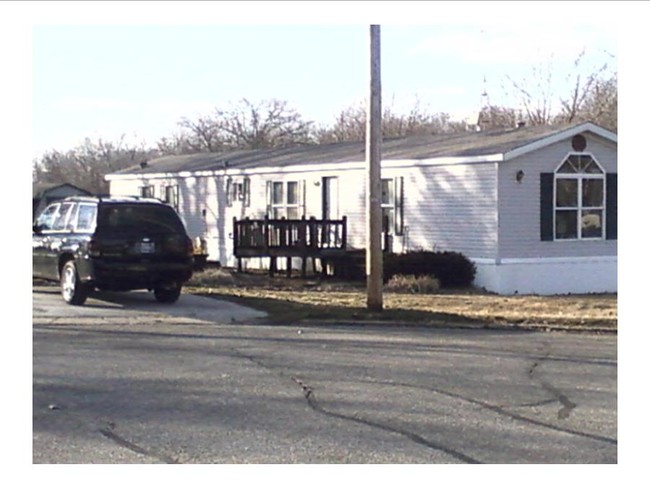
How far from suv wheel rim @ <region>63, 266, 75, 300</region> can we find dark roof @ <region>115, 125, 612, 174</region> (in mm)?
8872

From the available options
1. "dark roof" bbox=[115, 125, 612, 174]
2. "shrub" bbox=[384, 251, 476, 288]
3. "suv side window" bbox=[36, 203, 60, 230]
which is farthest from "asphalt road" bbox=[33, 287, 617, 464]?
"dark roof" bbox=[115, 125, 612, 174]

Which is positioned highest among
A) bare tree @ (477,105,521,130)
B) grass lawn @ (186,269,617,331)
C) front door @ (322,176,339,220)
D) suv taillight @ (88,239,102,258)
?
bare tree @ (477,105,521,130)

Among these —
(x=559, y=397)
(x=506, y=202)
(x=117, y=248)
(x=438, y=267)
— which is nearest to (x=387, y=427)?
(x=559, y=397)

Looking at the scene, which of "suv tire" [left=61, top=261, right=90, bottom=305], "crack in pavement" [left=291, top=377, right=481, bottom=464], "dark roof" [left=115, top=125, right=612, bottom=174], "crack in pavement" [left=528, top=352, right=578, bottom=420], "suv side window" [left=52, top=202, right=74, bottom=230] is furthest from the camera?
"dark roof" [left=115, top=125, right=612, bottom=174]

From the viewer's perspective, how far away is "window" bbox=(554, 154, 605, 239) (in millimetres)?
22594

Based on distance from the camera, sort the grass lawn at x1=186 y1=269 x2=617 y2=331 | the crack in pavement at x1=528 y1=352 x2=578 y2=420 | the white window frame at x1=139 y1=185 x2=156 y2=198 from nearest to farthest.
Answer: the crack in pavement at x1=528 y1=352 x2=578 y2=420 → the grass lawn at x1=186 y1=269 x2=617 y2=331 → the white window frame at x1=139 y1=185 x2=156 y2=198

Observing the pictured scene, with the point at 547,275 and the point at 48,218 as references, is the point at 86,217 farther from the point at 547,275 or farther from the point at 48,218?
the point at 547,275

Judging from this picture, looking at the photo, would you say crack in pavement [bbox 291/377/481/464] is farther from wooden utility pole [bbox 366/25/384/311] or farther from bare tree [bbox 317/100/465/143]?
bare tree [bbox 317/100/465/143]

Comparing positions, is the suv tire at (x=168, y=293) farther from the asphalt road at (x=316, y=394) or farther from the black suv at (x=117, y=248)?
the asphalt road at (x=316, y=394)

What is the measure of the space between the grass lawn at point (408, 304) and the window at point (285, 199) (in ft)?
12.1

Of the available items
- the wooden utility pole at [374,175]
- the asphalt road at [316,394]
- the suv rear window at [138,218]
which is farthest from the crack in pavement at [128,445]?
the wooden utility pole at [374,175]

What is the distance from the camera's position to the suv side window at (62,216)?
17188mm

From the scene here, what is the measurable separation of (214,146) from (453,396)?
42.2 meters

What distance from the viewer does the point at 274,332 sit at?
46.7ft
